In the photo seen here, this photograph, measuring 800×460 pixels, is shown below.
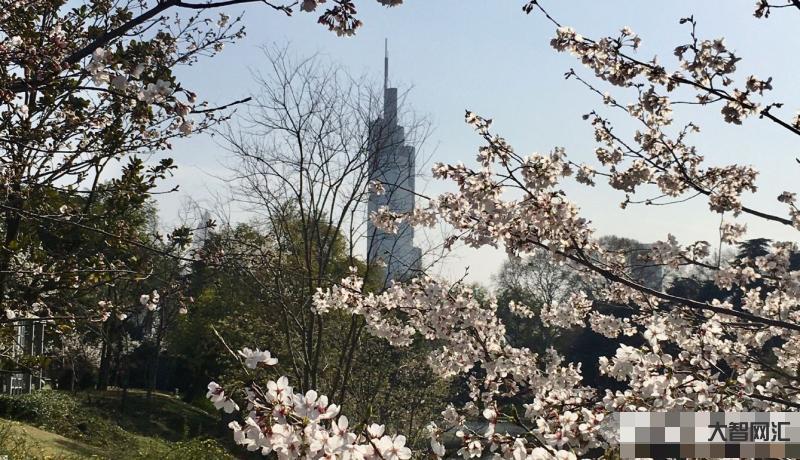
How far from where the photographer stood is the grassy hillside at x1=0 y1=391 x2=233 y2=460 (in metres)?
11.0

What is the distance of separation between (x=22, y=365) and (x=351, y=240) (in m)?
7.53

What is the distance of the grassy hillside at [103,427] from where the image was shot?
11.0m

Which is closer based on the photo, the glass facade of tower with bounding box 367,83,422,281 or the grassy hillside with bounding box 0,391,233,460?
the grassy hillside with bounding box 0,391,233,460

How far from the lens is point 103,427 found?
16.0m

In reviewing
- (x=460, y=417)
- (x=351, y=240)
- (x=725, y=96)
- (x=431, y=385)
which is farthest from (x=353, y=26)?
(x=431, y=385)

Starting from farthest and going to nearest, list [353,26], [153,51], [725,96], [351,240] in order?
[351,240], [725,96], [153,51], [353,26]

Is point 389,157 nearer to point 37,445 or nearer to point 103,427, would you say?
point 37,445

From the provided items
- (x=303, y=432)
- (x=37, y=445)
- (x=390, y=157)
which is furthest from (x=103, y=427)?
(x=303, y=432)

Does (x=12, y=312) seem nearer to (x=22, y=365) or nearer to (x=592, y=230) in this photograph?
(x=22, y=365)

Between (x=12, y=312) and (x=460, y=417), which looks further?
(x=460, y=417)

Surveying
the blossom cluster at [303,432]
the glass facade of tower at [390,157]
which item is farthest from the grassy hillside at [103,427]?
the blossom cluster at [303,432]

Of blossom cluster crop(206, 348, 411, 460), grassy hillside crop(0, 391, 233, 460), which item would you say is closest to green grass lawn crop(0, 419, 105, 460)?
grassy hillside crop(0, 391, 233, 460)

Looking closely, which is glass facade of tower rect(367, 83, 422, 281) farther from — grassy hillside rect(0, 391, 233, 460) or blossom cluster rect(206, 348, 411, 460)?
blossom cluster rect(206, 348, 411, 460)

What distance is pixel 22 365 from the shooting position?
15.6ft
